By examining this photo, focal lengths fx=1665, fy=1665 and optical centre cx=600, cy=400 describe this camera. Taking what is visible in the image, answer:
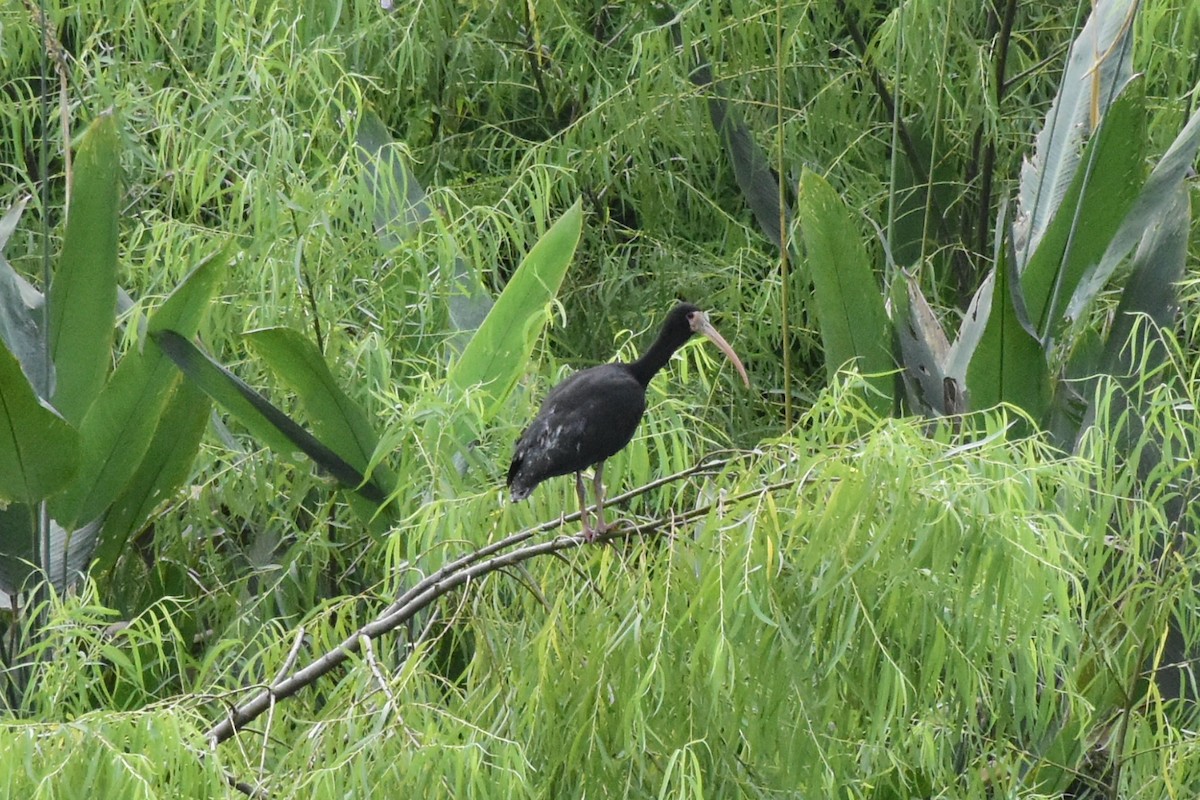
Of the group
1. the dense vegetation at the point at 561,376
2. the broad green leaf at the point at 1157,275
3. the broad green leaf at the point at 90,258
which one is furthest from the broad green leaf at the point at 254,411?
the broad green leaf at the point at 1157,275

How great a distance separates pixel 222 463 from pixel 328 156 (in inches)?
25.6

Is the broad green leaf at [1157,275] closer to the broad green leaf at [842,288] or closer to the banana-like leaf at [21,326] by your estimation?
the broad green leaf at [842,288]

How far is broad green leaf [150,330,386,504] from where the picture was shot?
8.89 ft

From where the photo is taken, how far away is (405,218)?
3.23 metres

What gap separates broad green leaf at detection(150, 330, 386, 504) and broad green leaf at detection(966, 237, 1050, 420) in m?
1.05

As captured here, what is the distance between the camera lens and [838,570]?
5.79 feet

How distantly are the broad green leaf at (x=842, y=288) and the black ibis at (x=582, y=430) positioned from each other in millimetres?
547

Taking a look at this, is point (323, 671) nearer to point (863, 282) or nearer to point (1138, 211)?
point (863, 282)

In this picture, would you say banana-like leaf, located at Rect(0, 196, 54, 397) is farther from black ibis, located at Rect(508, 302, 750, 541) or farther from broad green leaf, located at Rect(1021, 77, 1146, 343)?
broad green leaf, located at Rect(1021, 77, 1146, 343)

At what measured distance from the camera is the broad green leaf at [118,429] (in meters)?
2.93

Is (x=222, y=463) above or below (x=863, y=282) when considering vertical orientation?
below

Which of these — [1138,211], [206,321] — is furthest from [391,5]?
[1138,211]

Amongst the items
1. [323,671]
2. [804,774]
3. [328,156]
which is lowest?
[804,774]

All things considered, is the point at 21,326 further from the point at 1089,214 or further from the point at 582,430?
the point at 1089,214
